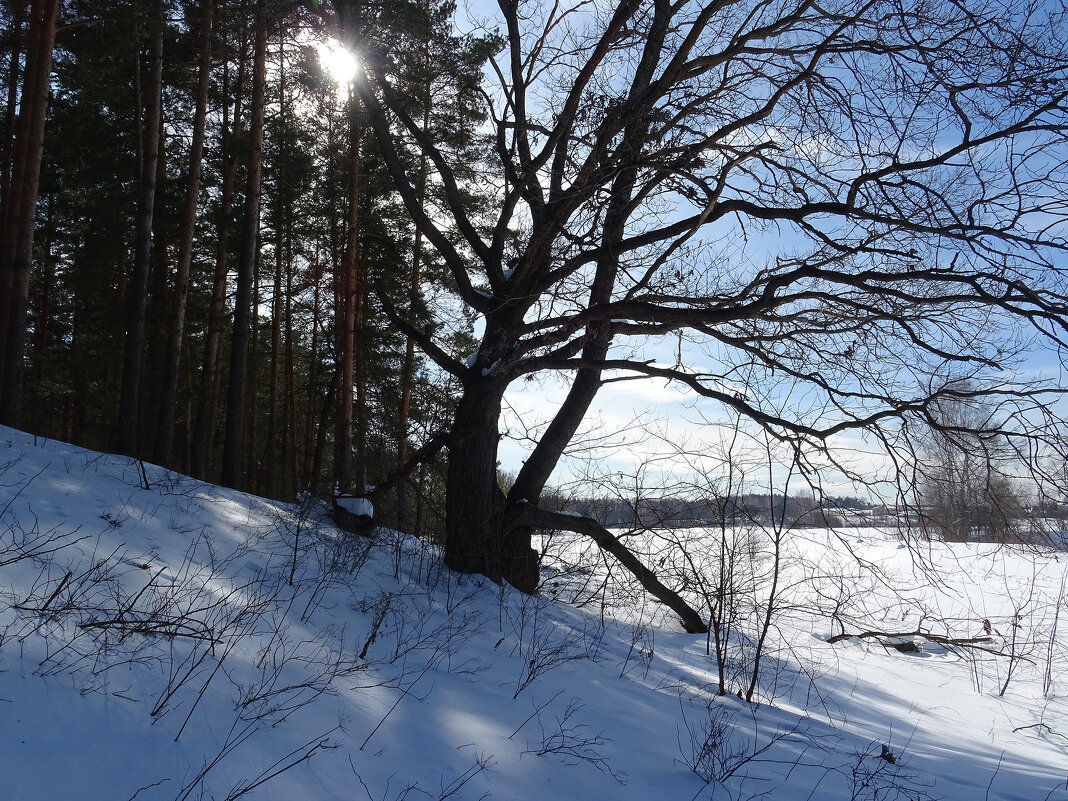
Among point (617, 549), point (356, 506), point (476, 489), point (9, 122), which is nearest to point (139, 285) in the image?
point (356, 506)

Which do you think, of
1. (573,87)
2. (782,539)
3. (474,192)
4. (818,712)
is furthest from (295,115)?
(818,712)

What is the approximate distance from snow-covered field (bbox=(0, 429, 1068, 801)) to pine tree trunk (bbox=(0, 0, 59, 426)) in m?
3.09

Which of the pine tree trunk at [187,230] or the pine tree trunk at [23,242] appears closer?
the pine tree trunk at [23,242]

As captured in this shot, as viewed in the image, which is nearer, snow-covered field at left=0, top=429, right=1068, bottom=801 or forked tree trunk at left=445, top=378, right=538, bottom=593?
snow-covered field at left=0, top=429, right=1068, bottom=801

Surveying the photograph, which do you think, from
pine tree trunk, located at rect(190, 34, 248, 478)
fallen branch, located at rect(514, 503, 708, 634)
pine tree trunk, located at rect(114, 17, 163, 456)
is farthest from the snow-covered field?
pine tree trunk, located at rect(190, 34, 248, 478)

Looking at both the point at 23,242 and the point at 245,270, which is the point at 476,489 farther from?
the point at 23,242

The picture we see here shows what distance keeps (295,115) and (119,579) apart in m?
14.9

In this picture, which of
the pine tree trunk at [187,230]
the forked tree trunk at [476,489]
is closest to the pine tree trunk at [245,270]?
the pine tree trunk at [187,230]

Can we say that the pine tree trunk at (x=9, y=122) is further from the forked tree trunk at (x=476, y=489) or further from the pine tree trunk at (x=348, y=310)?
the forked tree trunk at (x=476, y=489)

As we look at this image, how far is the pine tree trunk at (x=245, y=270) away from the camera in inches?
457

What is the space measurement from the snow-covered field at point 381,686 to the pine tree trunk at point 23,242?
3.09 m

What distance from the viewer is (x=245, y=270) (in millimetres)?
11656

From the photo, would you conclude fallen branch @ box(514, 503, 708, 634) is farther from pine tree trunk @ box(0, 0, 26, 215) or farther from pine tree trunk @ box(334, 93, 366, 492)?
pine tree trunk @ box(0, 0, 26, 215)

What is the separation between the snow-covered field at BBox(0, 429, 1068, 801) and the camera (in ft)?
7.77
